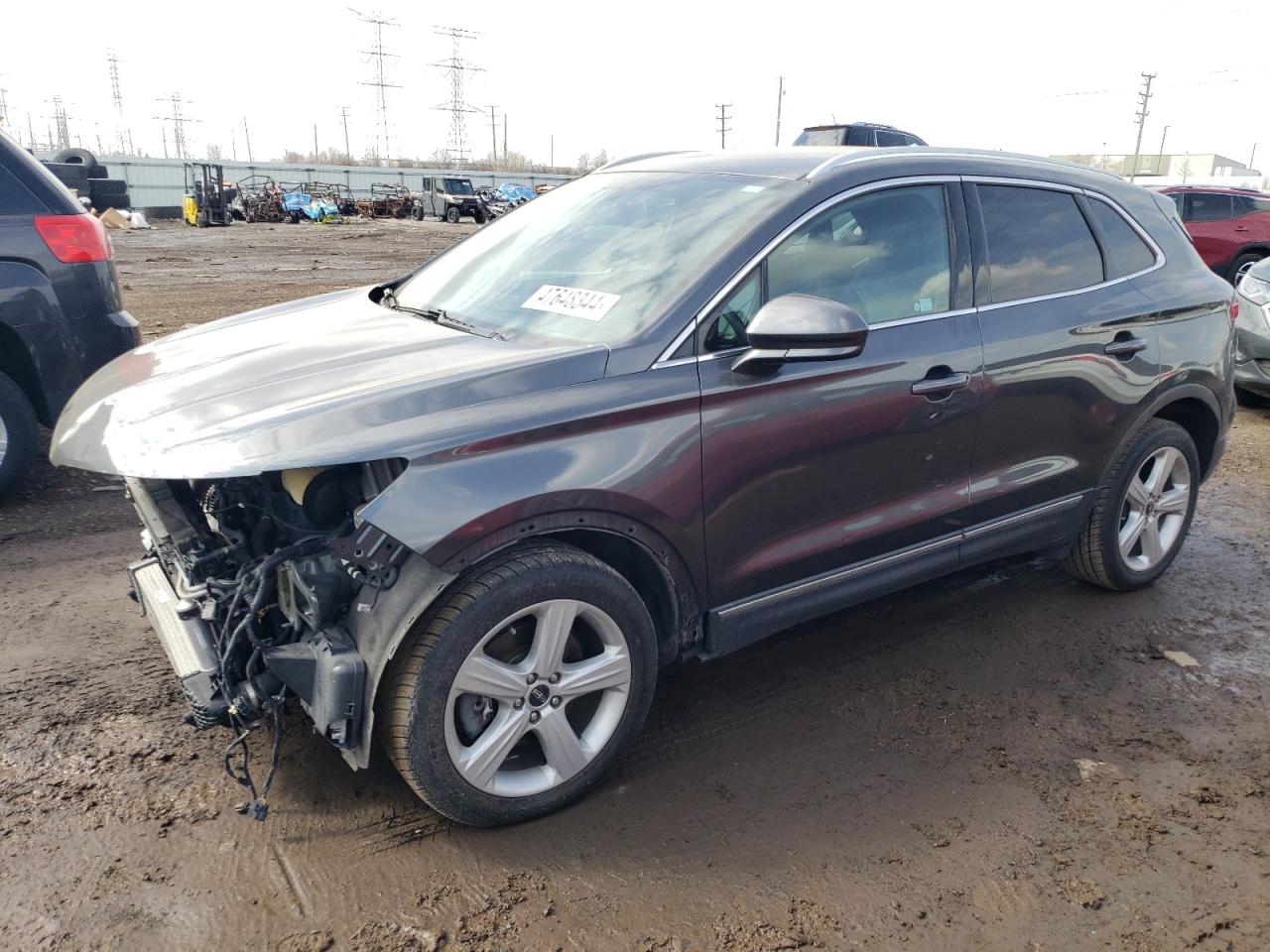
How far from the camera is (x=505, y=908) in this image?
2455 millimetres

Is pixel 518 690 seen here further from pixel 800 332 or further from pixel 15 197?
pixel 15 197

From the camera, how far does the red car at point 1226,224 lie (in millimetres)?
14500

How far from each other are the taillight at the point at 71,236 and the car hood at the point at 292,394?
191cm

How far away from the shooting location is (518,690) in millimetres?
2627

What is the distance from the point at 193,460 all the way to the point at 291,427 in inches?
9.6

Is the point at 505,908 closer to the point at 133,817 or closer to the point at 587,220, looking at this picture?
the point at 133,817

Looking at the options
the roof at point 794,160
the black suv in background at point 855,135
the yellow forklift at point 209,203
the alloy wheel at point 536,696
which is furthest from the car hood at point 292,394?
the yellow forklift at point 209,203

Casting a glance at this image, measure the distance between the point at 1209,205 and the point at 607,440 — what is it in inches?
607

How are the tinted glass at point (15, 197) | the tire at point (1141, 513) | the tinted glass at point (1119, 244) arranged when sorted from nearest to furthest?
the tinted glass at point (1119, 244)
the tire at point (1141, 513)
the tinted glass at point (15, 197)

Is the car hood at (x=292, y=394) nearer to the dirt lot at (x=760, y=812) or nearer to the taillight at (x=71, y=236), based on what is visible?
the dirt lot at (x=760, y=812)

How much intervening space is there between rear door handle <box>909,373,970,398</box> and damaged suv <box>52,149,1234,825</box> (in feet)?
0.04

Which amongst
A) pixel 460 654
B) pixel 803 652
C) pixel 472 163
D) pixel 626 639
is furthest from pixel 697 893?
pixel 472 163

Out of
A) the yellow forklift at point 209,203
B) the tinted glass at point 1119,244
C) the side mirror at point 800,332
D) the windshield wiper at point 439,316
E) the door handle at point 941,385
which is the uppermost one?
the tinted glass at point 1119,244

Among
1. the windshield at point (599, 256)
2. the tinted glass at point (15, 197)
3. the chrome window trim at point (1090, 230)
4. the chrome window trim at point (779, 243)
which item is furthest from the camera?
the tinted glass at point (15, 197)
